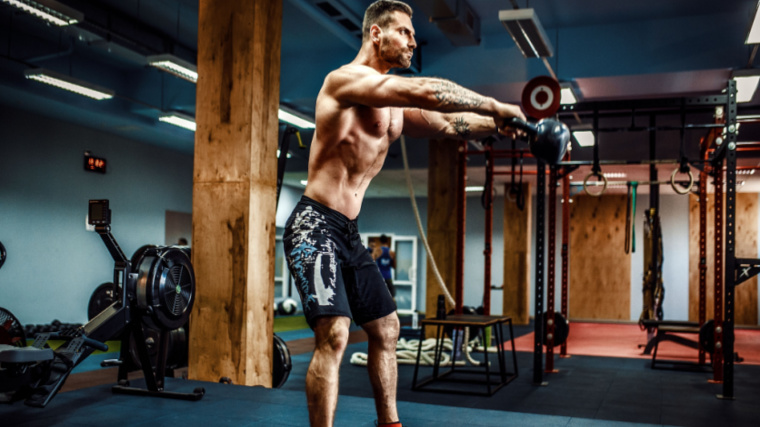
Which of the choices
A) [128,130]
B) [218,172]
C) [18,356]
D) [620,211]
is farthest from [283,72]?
[620,211]

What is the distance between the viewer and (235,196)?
348 centimetres

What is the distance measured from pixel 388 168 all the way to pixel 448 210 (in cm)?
293

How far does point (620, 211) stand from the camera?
12922mm

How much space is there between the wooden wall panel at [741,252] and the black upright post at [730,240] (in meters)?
8.16

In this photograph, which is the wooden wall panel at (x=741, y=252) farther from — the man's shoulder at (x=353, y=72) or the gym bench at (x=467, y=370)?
the man's shoulder at (x=353, y=72)

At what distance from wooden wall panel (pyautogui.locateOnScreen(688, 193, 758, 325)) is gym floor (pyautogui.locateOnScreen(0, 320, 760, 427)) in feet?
21.1

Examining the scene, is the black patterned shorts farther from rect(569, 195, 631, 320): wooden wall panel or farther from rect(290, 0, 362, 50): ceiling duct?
rect(569, 195, 631, 320): wooden wall panel

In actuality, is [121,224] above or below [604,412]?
above

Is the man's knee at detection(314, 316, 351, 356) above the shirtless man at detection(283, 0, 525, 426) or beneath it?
beneath

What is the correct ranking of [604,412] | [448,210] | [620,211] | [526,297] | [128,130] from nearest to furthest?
1. [604,412]
2. [448,210]
3. [128,130]
4. [526,297]
5. [620,211]

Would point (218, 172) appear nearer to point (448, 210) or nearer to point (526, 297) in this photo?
point (448, 210)

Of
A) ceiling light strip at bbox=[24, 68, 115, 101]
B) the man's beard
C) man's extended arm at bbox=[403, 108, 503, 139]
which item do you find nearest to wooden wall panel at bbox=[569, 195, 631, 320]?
ceiling light strip at bbox=[24, 68, 115, 101]

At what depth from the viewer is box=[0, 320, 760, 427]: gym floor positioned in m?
2.67

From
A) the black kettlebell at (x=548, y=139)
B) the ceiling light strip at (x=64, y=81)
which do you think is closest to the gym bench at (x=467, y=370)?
the black kettlebell at (x=548, y=139)
